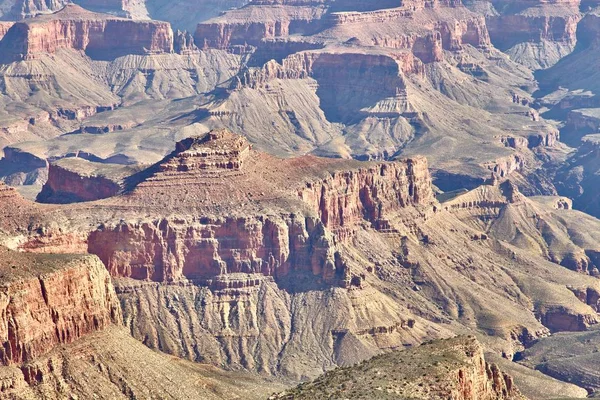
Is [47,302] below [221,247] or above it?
below

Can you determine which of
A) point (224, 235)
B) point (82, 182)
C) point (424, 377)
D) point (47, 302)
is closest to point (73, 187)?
point (82, 182)

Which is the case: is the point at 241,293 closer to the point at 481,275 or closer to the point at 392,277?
the point at 392,277

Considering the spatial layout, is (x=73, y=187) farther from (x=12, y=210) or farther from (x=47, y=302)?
(x=47, y=302)

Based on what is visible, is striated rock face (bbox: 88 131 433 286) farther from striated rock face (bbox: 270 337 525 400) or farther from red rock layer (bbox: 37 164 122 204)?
striated rock face (bbox: 270 337 525 400)

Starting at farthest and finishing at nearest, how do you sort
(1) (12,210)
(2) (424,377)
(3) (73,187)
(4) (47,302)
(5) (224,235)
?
1. (3) (73,187)
2. (5) (224,235)
3. (1) (12,210)
4. (4) (47,302)
5. (2) (424,377)

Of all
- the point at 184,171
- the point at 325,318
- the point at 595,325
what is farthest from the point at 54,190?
the point at 595,325

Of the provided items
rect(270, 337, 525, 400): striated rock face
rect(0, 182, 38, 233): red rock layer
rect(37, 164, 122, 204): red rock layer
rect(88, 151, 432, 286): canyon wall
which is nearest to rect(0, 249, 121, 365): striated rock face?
rect(270, 337, 525, 400): striated rock face

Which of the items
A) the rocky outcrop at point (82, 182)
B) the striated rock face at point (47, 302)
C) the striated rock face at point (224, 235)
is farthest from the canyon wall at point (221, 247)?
the striated rock face at point (47, 302)
